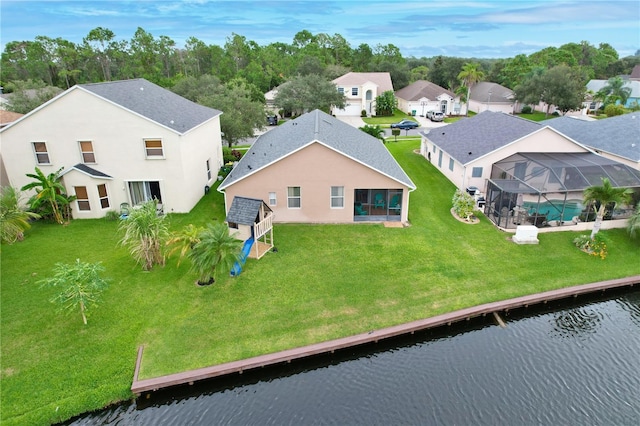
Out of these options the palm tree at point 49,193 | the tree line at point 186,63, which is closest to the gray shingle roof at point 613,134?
the palm tree at point 49,193

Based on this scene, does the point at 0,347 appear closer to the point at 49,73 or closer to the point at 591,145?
the point at 591,145

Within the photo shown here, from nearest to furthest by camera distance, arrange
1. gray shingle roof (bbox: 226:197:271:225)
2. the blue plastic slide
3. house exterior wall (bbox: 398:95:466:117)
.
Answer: the blue plastic slide, gray shingle roof (bbox: 226:197:271:225), house exterior wall (bbox: 398:95:466:117)

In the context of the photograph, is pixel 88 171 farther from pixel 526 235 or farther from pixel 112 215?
pixel 526 235

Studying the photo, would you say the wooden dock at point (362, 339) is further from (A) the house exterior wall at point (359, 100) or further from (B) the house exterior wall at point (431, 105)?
(A) the house exterior wall at point (359, 100)

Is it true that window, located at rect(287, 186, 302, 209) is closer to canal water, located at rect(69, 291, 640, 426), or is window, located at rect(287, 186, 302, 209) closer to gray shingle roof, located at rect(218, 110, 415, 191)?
gray shingle roof, located at rect(218, 110, 415, 191)

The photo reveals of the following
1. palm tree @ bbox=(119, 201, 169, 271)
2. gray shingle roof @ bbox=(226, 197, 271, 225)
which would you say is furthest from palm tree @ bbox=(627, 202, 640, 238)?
palm tree @ bbox=(119, 201, 169, 271)

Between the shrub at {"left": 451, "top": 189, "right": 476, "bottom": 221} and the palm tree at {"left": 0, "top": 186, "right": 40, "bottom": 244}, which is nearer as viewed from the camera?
the palm tree at {"left": 0, "top": 186, "right": 40, "bottom": 244}
